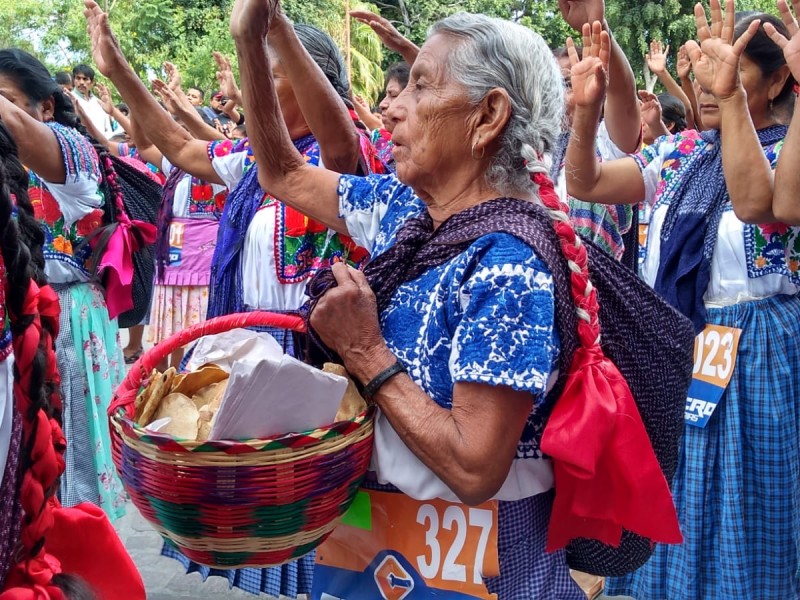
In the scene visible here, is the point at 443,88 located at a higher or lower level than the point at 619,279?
higher

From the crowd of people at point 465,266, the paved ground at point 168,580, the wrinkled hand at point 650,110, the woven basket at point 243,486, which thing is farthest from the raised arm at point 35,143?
the wrinkled hand at point 650,110

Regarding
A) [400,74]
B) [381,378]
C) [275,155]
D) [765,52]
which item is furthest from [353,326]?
[400,74]

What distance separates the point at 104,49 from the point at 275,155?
108cm

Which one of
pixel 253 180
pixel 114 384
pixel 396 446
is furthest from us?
pixel 114 384

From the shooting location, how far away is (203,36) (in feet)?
63.8

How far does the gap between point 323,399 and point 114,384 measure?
8.94ft

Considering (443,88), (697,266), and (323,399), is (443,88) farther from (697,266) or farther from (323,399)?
(697,266)

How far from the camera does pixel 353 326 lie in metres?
1.55

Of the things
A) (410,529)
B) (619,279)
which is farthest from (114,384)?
(619,279)

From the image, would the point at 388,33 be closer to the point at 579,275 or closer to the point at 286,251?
the point at 286,251

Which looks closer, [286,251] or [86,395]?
[286,251]

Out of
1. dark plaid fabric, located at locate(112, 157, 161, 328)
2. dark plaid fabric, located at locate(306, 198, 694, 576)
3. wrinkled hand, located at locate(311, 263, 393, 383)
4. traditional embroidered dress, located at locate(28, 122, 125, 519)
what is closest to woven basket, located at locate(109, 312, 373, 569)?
wrinkled hand, located at locate(311, 263, 393, 383)

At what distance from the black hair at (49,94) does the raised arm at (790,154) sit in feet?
8.87

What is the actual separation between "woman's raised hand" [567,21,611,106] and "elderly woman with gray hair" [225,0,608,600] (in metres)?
0.45
